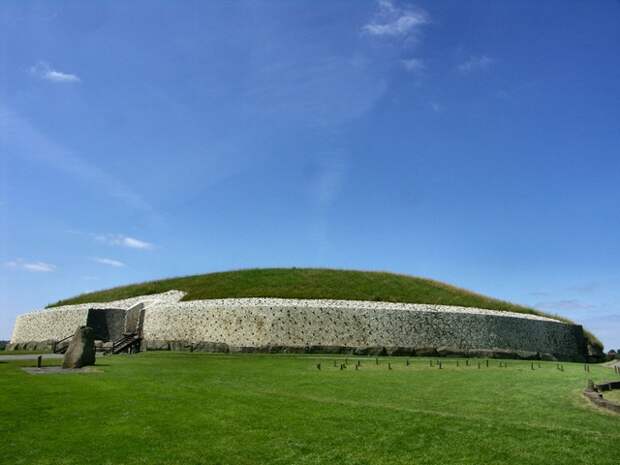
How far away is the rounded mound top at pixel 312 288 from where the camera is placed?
4262 cm

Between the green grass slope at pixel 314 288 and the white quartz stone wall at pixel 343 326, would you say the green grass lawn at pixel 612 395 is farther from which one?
the green grass slope at pixel 314 288

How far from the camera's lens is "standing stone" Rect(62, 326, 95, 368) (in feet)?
66.3

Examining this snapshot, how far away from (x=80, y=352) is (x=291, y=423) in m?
13.7

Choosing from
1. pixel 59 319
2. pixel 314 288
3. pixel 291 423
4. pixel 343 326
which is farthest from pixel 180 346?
pixel 291 423

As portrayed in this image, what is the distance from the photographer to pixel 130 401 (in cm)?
1234

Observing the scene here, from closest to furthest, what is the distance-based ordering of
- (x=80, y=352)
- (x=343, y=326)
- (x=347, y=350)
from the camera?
1. (x=80, y=352)
2. (x=347, y=350)
3. (x=343, y=326)

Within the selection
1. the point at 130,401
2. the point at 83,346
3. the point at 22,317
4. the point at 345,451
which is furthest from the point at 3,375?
the point at 22,317

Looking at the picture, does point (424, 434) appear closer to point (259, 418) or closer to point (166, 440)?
point (259, 418)

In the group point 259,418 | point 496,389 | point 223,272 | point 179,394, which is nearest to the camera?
point 259,418

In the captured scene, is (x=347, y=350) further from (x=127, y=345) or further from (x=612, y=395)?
(x=612, y=395)

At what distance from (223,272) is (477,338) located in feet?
91.3

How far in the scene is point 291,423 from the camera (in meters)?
10.5

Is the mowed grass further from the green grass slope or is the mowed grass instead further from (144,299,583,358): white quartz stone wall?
the green grass slope

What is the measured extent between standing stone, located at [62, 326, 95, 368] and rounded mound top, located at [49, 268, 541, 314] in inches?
807
